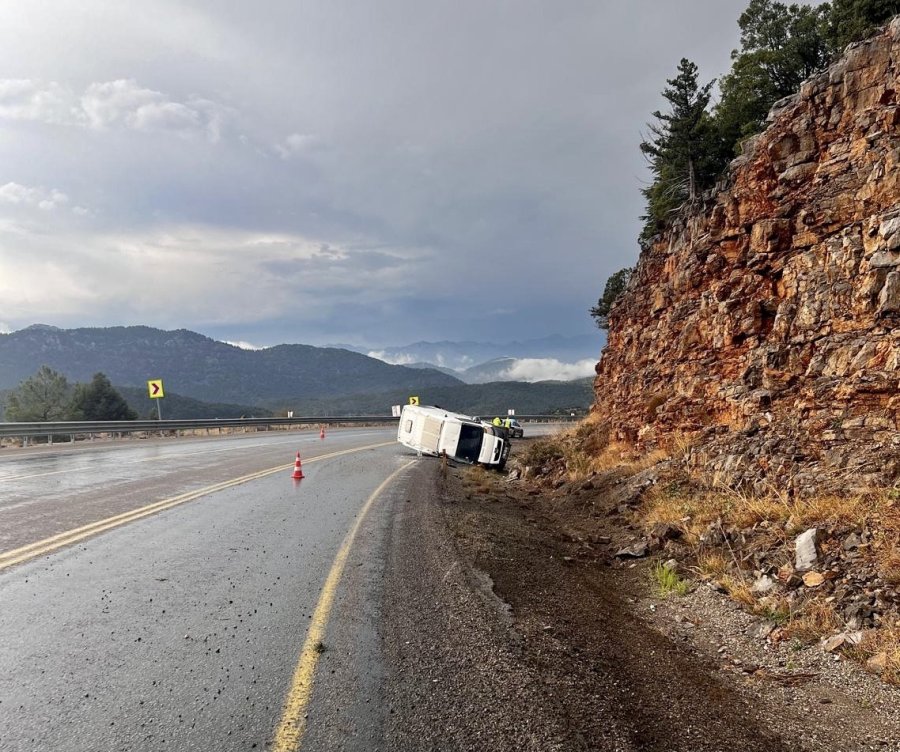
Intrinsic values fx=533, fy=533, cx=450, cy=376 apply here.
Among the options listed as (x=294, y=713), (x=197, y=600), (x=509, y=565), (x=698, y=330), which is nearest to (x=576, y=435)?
(x=698, y=330)

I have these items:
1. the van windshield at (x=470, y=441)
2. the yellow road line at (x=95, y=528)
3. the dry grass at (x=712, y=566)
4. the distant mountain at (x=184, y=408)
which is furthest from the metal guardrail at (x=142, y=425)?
the distant mountain at (x=184, y=408)

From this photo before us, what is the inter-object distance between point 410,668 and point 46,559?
5358 mm

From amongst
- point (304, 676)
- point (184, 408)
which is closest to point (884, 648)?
point (304, 676)

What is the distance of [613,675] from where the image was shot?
4496 mm

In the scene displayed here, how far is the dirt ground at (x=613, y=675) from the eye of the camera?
3.61 metres

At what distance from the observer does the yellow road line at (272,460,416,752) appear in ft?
11.1

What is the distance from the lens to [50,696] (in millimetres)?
3754

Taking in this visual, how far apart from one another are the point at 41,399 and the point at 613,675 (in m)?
63.5

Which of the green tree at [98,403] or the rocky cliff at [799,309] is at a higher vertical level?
the rocky cliff at [799,309]

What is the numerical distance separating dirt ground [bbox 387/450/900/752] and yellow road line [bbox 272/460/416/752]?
2.10 ft

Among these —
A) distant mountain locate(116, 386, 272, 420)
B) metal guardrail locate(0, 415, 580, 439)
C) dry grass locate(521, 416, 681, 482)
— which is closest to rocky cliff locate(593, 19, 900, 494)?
dry grass locate(521, 416, 681, 482)

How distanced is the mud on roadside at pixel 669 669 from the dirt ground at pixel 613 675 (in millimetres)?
14

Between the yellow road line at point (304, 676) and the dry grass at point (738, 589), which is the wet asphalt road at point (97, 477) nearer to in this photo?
the yellow road line at point (304, 676)

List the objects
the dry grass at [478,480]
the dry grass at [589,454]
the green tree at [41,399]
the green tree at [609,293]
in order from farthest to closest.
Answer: the green tree at [41,399], the green tree at [609,293], the dry grass at [478,480], the dry grass at [589,454]
